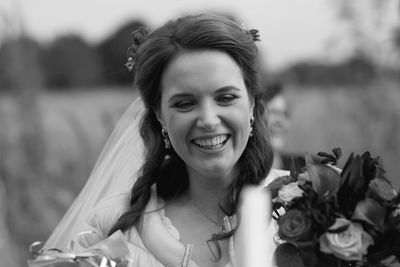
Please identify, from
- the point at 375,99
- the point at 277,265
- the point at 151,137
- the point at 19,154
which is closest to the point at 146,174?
the point at 151,137

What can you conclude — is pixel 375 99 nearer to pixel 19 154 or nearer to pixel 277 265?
pixel 19 154

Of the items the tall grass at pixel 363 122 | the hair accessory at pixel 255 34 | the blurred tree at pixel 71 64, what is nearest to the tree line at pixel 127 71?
the tall grass at pixel 363 122

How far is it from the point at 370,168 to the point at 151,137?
1202 millimetres

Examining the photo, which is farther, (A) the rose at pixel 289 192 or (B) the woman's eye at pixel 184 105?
(B) the woman's eye at pixel 184 105

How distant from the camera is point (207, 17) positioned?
111 inches

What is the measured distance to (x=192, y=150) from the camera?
2.69 meters

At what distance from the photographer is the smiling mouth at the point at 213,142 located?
2.63 m

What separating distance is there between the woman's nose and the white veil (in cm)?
82

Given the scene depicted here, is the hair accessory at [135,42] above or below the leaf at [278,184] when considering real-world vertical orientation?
above

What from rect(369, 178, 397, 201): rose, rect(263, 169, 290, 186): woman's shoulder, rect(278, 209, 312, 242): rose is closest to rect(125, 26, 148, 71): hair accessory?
rect(263, 169, 290, 186): woman's shoulder

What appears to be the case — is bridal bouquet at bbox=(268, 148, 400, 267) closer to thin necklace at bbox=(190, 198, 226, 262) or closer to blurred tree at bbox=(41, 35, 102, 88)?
thin necklace at bbox=(190, 198, 226, 262)

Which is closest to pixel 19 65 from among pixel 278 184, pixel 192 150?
pixel 192 150

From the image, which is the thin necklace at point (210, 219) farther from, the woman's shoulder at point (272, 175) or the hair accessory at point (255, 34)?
the hair accessory at point (255, 34)

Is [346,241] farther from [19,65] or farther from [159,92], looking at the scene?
[19,65]
